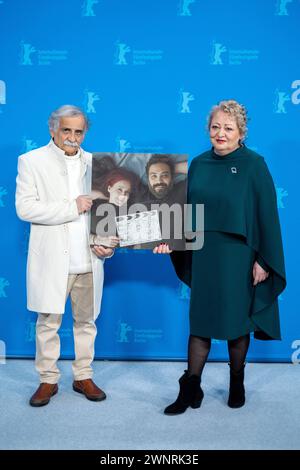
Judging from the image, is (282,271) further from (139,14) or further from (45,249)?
(139,14)

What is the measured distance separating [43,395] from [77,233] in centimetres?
84

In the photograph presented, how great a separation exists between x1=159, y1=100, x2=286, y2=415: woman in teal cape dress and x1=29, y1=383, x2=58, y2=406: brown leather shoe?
60 centimetres

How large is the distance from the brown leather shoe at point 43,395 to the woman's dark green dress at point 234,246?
798 millimetres

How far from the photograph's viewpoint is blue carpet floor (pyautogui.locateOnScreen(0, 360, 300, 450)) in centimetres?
235

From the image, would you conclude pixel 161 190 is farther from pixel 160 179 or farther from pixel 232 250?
pixel 232 250

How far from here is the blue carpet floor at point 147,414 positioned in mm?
2350

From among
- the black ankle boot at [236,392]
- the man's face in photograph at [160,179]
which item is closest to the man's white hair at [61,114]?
the man's face in photograph at [160,179]

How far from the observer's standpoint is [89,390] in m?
2.84

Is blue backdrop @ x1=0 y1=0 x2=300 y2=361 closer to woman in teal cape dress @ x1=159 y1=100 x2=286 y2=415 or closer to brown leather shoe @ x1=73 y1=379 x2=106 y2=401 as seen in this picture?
woman in teal cape dress @ x1=159 y1=100 x2=286 y2=415

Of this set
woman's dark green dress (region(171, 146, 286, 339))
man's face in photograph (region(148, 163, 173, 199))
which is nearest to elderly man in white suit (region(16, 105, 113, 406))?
man's face in photograph (region(148, 163, 173, 199))

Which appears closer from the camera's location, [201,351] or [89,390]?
[201,351]

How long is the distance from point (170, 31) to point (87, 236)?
144cm

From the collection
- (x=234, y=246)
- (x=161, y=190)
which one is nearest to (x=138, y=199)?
(x=161, y=190)

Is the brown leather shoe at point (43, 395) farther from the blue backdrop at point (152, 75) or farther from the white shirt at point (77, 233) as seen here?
the blue backdrop at point (152, 75)
